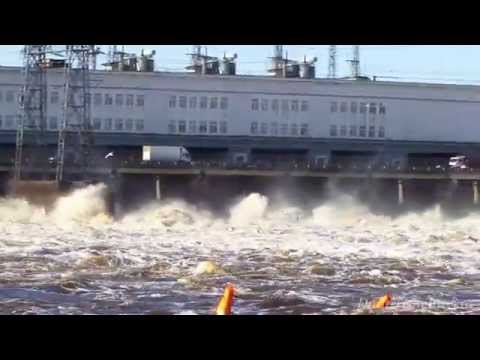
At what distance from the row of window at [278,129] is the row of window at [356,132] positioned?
1621 mm

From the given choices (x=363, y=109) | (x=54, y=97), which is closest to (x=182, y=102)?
(x=54, y=97)

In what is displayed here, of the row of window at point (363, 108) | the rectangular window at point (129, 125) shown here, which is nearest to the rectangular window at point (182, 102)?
the rectangular window at point (129, 125)

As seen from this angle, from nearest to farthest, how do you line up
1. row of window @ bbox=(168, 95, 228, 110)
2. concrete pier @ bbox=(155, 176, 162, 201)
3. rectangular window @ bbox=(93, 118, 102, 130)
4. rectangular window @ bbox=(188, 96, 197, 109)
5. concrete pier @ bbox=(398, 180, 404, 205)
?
concrete pier @ bbox=(155, 176, 162, 201) < concrete pier @ bbox=(398, 180, 404, 205) < rectangular window @ bbox=(93, 118, 102, 130) < row of window @ bbox=(168, 95, 228, 110) < rectangular window @ bbox=(188, 96, 197, 109)

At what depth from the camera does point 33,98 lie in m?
36.4

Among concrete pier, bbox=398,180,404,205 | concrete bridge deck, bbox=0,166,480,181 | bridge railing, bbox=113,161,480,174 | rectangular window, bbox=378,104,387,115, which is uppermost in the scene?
rectangular window, bbox=378,104,387,115

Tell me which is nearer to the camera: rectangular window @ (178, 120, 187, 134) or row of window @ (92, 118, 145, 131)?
row of window @ (92, 118, 145, 131)

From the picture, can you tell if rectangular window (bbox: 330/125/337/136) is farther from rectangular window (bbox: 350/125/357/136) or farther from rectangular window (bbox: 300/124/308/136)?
rectangular window (bbox: 300/124/308/136)

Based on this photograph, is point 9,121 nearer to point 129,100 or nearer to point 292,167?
point 129,100

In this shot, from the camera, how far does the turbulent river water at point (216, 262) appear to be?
1208 cm

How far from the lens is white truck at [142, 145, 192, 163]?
39.7m

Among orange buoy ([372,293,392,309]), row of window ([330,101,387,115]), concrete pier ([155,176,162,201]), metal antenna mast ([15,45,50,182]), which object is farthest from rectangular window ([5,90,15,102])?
orange buoy ([372,293,392,309])

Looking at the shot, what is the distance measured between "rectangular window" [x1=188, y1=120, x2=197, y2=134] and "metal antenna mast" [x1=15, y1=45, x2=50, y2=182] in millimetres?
7439

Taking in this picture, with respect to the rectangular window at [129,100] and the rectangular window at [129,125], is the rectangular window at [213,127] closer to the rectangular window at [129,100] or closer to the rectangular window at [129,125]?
the rectangular window at [129,125]
